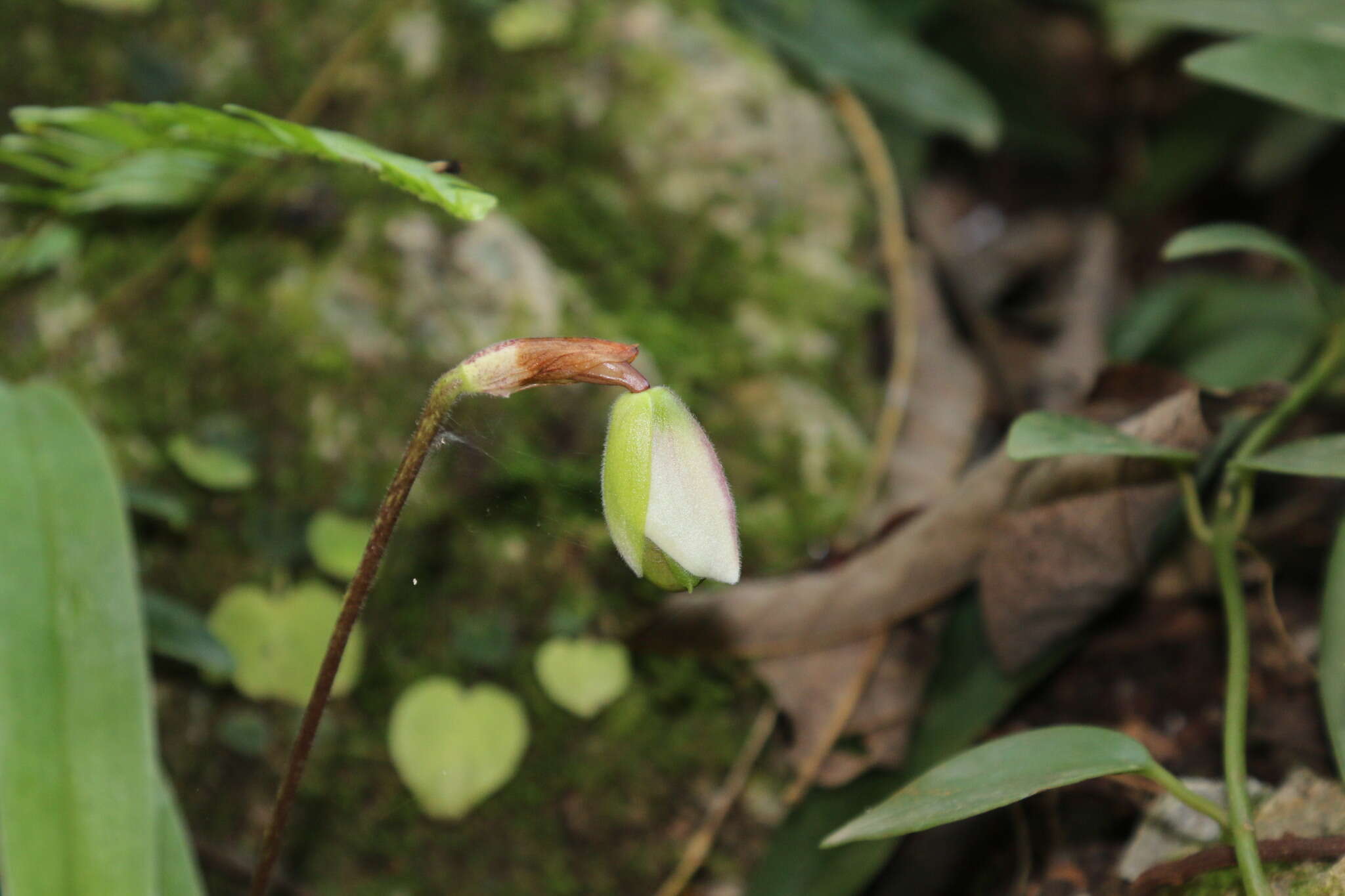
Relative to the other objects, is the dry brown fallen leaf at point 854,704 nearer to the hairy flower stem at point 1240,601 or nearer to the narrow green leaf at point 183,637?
the hairy flower stem at point 1240,601

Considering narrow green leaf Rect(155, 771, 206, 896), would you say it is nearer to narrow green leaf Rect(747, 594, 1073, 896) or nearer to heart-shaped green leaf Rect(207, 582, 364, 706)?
heart-shaped green leaf Rect(207, 582, 364, 706)

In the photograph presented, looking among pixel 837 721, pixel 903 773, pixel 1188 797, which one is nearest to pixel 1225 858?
pixel 1188 797

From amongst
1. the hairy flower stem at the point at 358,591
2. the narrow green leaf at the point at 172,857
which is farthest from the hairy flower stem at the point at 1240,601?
the narrow green leaf at the point at 172,857

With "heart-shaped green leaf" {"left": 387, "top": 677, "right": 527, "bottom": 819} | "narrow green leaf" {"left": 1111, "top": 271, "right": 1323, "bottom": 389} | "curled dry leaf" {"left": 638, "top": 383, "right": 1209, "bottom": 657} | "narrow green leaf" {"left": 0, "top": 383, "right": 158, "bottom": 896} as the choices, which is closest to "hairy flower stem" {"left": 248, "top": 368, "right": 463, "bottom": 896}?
"narrow green leaf" {"left": 0, "top": 383, "right": 158, "bottom": 896}

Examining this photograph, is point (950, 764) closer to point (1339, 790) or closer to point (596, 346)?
point (1339, 790)

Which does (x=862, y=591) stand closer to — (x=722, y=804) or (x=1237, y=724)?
(x=722, y=804)
